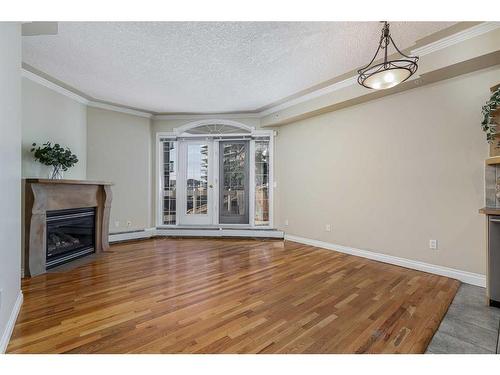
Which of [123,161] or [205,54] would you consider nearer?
[205,54]

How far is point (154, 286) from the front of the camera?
2580 mm

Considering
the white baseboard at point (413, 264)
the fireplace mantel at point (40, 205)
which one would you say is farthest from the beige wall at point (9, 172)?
the white baseboard at point (413, 264)

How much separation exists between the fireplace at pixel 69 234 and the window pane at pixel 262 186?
3133mm

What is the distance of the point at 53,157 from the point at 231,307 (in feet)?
10.9

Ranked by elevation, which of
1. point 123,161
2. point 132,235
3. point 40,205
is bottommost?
point 132,235

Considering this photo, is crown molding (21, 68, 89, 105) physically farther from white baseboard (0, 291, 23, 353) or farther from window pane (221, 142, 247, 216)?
white baseboard (0, 291, 23, 353)

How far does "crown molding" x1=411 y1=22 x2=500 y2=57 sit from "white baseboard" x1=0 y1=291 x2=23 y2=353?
15.1 feet

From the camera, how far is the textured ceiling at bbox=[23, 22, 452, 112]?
2348 millimetres

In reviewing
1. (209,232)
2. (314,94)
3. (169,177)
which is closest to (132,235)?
(169,177)

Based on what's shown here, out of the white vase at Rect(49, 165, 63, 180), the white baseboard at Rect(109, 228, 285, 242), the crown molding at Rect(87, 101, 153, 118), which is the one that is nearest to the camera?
the white vase at Rect(49, 165, 63, 180)

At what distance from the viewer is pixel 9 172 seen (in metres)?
1.79

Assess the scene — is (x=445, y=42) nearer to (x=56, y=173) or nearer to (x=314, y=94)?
(x=314, y=94)

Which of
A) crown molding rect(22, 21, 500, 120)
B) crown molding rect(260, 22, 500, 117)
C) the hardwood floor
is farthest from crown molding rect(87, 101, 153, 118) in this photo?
crown molding rect(260, 22, 500, 117)
